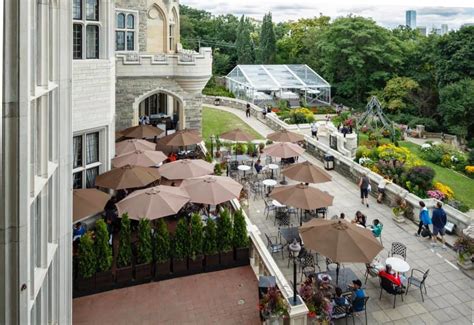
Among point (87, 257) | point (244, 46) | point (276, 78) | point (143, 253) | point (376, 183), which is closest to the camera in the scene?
point (87, 257)

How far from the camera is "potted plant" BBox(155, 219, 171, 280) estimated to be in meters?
9.51

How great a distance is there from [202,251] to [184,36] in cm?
5698

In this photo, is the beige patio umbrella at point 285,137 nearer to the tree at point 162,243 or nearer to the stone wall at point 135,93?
the stone wall at point 135,93

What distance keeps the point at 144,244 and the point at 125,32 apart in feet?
44.7

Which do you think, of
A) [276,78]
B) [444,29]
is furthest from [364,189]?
[444,29]

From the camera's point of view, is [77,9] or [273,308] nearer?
[273,308]

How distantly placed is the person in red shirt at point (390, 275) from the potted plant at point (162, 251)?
15.7 feet

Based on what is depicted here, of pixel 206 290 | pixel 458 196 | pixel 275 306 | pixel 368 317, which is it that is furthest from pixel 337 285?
pixel 458 196

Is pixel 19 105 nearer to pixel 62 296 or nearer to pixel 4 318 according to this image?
pixel 4 318

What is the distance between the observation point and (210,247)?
995cm

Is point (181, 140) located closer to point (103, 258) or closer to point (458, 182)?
point (103, 258)

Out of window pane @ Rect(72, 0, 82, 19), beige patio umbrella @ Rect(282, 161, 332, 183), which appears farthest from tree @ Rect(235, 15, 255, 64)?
window pane @ Rect(72, 0, 82, 19)

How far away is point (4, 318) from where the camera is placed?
3770 millimetres

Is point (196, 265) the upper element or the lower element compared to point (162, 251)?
lower
